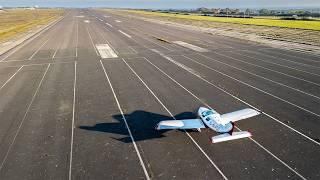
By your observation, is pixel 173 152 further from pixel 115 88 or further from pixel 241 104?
Result: pixel 115 88

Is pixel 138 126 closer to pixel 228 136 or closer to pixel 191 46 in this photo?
pixel 228 136

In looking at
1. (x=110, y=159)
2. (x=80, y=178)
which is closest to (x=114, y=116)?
(x=110, y=159)

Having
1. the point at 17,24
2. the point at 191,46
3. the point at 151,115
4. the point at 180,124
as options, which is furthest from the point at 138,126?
the point at 17,24

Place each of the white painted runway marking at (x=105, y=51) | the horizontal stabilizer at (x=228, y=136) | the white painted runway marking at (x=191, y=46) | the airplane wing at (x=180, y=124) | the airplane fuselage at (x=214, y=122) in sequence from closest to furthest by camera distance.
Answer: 1. the horizontal stabilizer at (x=228, y=136)
2. the airplane fuselage at (x=214, y=122)
3. the airplane wing at (x=180, y=124)
4. the white painted runway marking at (x=105, y=51)
5. the white painted runway marking at (x=191, y=46)

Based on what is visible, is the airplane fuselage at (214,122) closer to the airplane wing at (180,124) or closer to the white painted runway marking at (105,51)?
the airplane wing at (180,124)

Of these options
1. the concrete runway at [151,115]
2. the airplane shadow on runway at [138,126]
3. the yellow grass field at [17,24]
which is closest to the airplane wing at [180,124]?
the concrete runway at [151,115]

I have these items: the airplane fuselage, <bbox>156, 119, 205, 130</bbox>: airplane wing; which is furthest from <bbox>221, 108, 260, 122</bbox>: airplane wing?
<bbox>156, 119, 205, 130</bbox>: airplane wing
